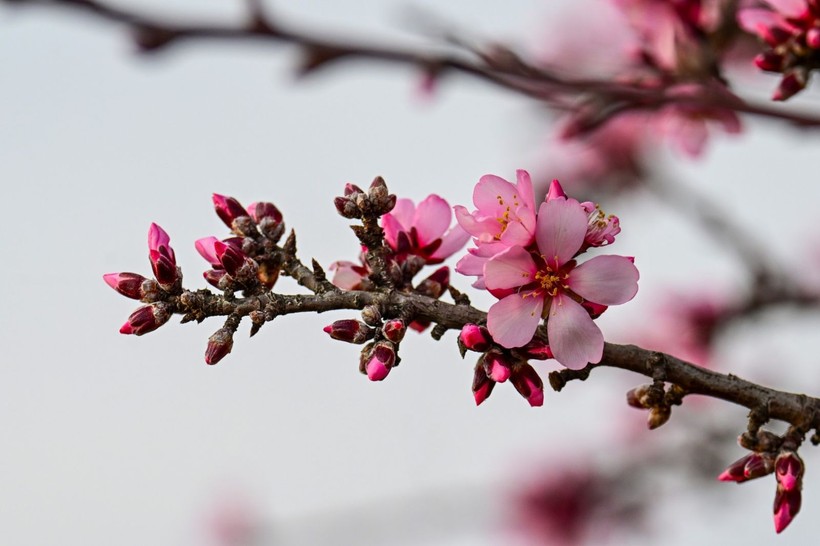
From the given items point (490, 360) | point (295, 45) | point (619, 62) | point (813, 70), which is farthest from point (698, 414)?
point (490, 360)

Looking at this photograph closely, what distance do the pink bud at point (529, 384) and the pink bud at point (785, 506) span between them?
38cm

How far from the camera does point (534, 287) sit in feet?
4.27

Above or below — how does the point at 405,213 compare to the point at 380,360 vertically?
above

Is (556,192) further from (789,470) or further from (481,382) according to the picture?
(789,470)

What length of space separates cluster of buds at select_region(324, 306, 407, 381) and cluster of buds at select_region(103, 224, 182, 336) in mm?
235

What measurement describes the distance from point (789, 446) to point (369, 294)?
0.64m

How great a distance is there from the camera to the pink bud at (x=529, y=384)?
4.16ft

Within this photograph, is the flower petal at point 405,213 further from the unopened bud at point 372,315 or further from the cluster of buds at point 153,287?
the cluster of buds at point 153,287

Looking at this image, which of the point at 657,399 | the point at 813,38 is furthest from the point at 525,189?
the point at 813,38

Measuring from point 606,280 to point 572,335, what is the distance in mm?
111

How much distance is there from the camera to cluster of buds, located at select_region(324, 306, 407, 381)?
125 cm

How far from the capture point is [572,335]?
1.24 m

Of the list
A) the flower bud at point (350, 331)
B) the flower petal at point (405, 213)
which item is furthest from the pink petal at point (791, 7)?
the flower bud at point (350, 331)

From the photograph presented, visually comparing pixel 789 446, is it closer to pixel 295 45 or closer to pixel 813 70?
pixel 813 70
